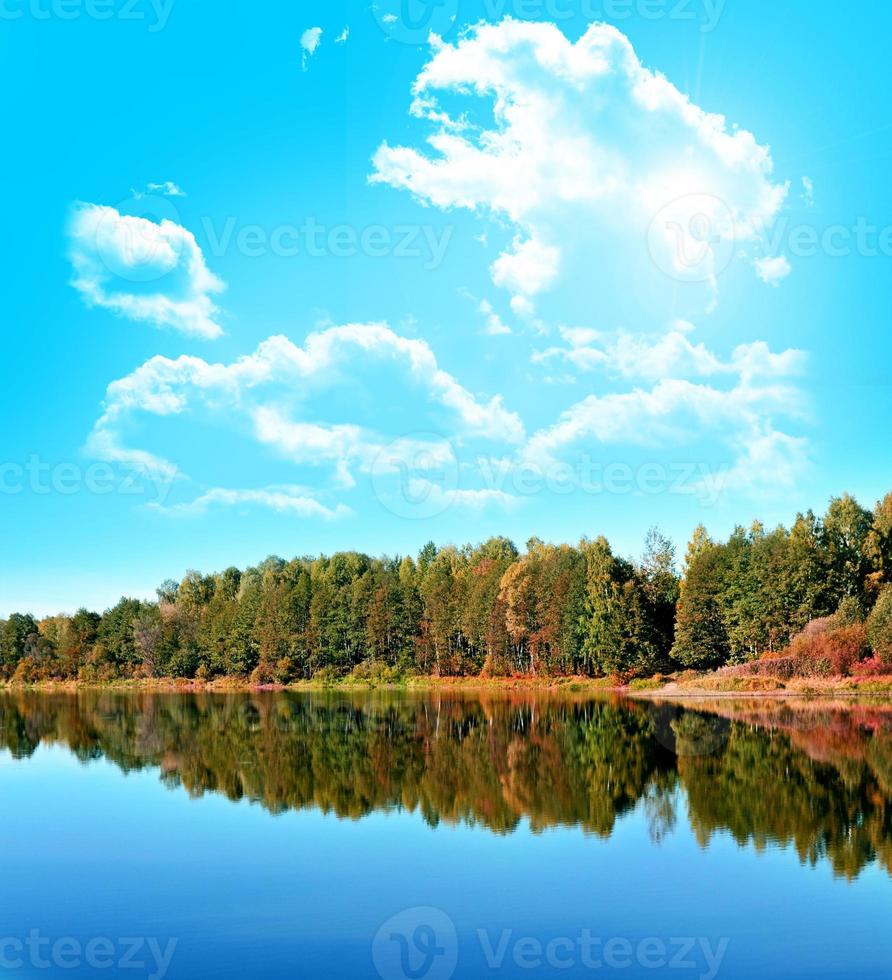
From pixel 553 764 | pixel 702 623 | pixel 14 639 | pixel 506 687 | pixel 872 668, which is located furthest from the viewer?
pixel 14 639

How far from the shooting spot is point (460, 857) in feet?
69.2

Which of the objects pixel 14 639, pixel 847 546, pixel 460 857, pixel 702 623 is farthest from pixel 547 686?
pixel 14 639

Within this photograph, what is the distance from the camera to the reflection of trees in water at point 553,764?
79.6ft

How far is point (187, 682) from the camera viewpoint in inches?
4427

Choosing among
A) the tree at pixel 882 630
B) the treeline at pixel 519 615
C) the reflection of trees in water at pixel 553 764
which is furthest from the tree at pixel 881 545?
the reflection of trees in water at pixel 553 764

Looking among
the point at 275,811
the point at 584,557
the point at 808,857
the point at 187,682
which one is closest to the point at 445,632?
the point at 584,557

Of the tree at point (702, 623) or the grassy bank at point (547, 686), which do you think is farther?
the tree at point (702, 623)

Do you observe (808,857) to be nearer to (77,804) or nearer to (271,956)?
(271,956)
